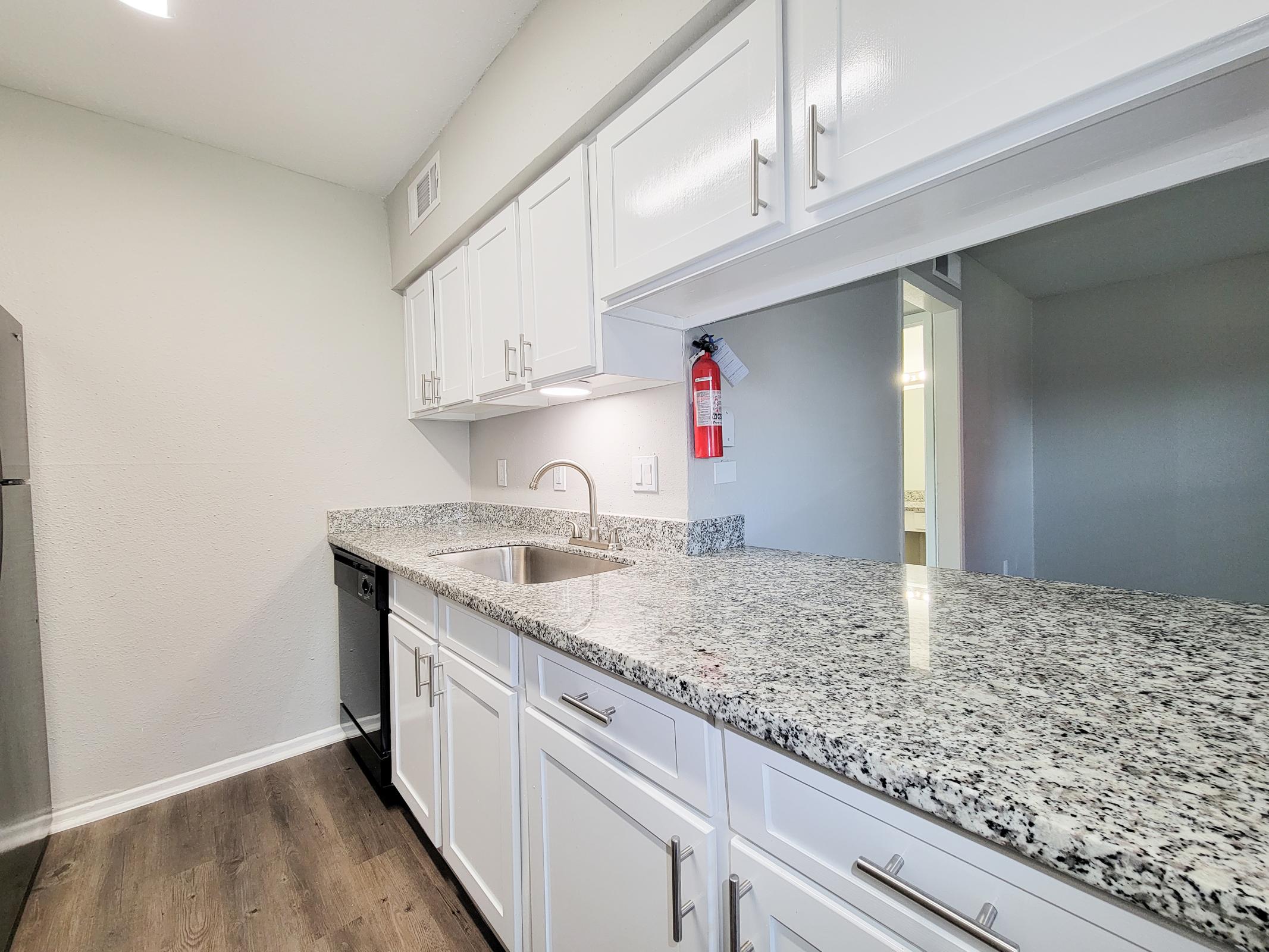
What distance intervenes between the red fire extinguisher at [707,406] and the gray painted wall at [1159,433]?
2.44 ft

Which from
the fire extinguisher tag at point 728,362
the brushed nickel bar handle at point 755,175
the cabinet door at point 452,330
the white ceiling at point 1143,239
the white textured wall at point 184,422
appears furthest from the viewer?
the cabinet door at point 452,330

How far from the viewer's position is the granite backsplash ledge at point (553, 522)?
163 centimetres

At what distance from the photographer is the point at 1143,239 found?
0.90m

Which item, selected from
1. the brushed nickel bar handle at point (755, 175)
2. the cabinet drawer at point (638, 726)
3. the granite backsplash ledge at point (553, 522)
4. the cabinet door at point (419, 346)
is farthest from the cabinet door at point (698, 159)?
the cabinet door at point (419, 346)

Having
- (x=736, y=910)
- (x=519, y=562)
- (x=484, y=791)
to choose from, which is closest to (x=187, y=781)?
(x=519, y=562)

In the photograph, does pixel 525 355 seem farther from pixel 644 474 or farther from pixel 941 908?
pixel 941 908

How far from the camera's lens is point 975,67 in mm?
747

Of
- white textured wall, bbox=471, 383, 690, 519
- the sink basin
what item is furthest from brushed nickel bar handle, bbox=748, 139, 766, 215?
the sink basin

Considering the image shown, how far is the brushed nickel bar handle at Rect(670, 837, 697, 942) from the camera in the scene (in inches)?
30.0

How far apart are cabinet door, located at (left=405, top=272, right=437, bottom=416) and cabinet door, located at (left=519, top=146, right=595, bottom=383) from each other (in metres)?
0.84

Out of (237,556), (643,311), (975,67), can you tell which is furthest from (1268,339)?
(237,556)

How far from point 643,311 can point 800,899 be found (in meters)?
1.26

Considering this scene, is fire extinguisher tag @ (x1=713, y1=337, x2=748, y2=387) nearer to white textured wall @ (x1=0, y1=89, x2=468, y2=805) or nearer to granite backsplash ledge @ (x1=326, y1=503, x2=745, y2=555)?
granite backsplash ledge @ (x1=326, y1=503, x2=745, y2=555)

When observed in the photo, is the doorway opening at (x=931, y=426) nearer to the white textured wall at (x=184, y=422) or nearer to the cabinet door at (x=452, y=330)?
the cabinet door at (x=452, y=330)
